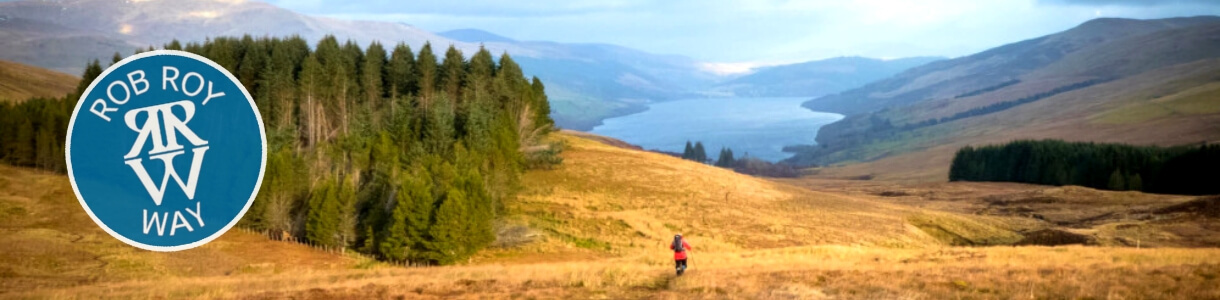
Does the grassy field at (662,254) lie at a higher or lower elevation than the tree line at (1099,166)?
lower

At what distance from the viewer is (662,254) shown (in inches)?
1697

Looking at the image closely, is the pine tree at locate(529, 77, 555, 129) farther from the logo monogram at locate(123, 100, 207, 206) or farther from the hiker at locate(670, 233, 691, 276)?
the logo monogram at locate(123, 100, 207, 206)

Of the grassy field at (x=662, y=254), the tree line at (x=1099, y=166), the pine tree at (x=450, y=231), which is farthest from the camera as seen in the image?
the tree line at (x=1099, y=166)

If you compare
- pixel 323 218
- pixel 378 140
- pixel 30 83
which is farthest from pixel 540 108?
pixel 30 83

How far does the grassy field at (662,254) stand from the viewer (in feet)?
77.4

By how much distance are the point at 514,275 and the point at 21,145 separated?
57117 millimetres

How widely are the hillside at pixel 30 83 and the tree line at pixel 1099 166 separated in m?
157

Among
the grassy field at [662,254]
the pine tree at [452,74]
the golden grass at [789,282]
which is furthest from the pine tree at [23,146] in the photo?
the golden grass at [789,282]

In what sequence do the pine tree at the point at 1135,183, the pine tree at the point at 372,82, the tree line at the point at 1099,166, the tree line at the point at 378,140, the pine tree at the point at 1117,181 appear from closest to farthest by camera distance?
the tree line at the point at 378,140 → the pine tree at the point at 372,82 → the tree line at the point at 1099,166 → the pine tree at the point at 1135,183 → the pine tree at the point at 1117,181

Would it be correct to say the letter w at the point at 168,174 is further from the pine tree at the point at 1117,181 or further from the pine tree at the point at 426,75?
the pine tree at the point at 1117,181

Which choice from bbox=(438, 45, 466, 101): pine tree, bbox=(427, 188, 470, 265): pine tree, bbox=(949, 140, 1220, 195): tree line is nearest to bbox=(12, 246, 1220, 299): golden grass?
bbox=(427, 188, 470, 265): pine tree

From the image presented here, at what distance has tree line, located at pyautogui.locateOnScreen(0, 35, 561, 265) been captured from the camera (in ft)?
167

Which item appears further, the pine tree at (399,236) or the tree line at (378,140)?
the tree line at (378,140)

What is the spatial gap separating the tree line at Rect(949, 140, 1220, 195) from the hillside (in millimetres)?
156938
